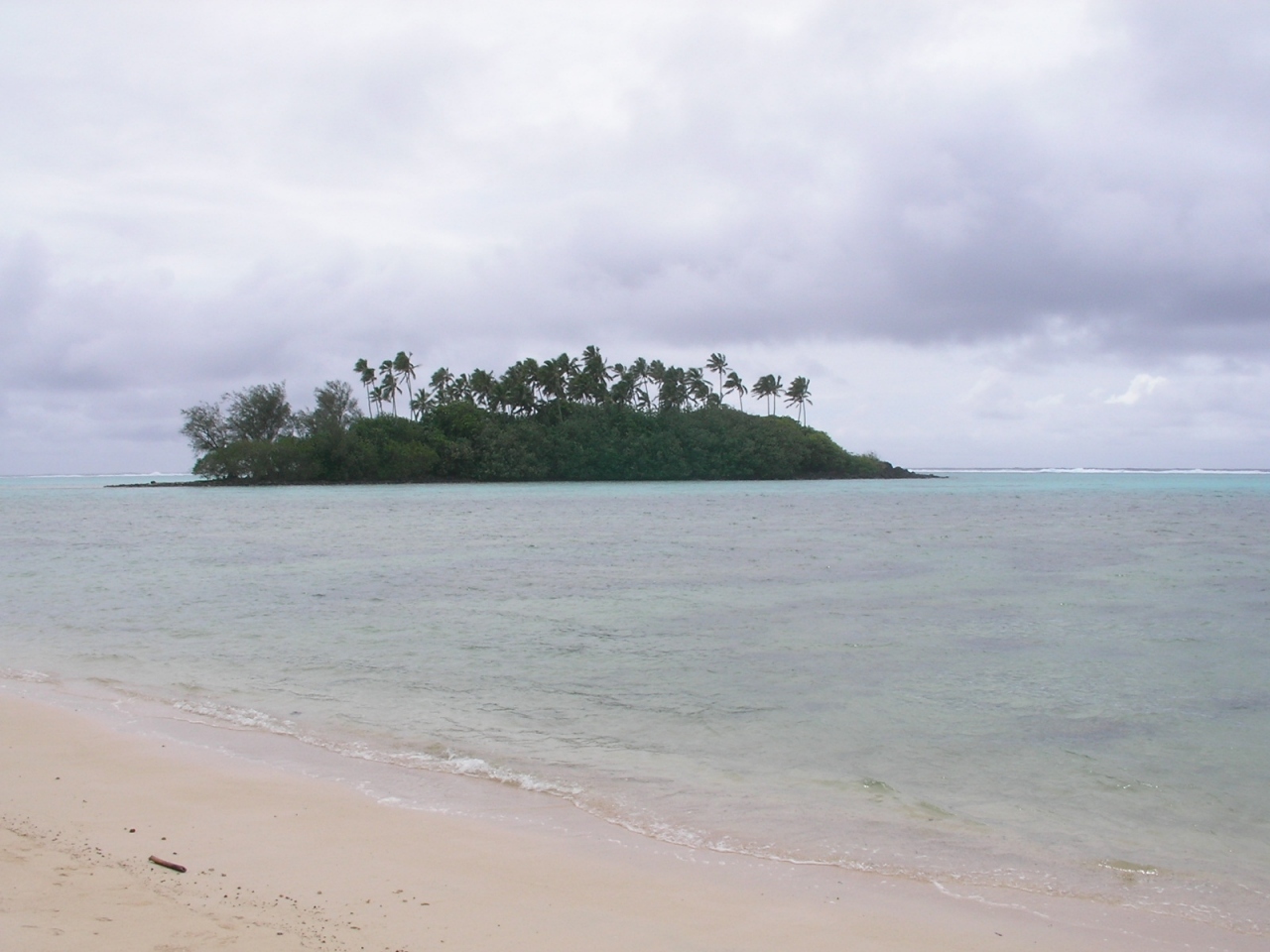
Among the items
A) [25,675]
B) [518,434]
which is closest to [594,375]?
[518,434]

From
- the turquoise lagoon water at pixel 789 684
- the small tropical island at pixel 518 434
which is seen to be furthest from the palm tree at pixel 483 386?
the turquoise lagoon water at pixel 789 684

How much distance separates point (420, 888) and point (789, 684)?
6.32 meters

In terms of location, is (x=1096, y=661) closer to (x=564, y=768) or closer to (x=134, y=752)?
(x=564, y=768)

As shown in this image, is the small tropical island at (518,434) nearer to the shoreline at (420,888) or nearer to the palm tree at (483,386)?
the palm tree at (483,386)

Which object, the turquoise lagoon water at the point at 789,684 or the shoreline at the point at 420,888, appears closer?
the shoreline at the point at 420,888

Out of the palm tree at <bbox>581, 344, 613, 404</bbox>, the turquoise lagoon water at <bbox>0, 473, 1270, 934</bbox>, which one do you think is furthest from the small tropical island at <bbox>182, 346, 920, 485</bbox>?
the turquoise lagoon water at <bbox>0, 473, 1270, 934</bbox>

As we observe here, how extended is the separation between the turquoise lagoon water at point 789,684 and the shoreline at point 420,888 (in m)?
0.38

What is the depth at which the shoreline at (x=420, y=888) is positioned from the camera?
4.06 m

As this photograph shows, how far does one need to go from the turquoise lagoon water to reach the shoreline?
→ 385mm

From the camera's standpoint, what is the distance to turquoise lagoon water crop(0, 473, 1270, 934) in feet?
19.4

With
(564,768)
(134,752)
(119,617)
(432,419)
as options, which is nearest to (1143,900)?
(564,768)

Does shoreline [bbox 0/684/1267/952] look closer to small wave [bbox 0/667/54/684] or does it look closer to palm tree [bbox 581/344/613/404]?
small wave [bbox 0/667/54/684]

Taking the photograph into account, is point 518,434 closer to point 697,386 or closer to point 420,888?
point 697,386

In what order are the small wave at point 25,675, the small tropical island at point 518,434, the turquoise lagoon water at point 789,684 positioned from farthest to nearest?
the small tropical island at point 518,434, the small wave at point 25,675, the turquoise lagoon water at point 789,684
